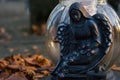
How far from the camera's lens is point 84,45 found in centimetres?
351

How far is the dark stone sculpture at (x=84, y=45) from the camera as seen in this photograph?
3.49m

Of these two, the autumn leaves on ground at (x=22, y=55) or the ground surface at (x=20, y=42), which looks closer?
the autumn leaves on ground at (x=22, y=55)

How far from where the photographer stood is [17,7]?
56.2 ft

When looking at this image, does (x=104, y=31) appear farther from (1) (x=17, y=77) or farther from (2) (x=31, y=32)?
(2) (x=31, y=32)

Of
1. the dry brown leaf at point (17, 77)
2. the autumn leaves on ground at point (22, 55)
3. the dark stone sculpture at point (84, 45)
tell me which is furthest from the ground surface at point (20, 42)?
the dark stone sculpture at point (84, 45)

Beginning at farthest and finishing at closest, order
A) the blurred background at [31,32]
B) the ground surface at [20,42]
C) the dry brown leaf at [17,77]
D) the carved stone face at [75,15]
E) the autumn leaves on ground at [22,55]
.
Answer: the blurred background at [31,32] < the ground surface at [20,42] < the autumn leaves on ground at [22,55] < the dry brown leaf at [17,77] < the carved stone face at [75,15]

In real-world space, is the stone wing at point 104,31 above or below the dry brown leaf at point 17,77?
above

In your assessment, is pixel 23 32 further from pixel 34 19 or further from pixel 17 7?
pixel 17 7

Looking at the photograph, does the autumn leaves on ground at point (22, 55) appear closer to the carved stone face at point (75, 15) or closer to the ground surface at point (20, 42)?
the ground surface at point (20, 42)

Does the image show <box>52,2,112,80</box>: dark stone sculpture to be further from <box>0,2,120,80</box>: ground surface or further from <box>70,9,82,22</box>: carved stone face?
<box>0,2,120,80</box>: ground surface

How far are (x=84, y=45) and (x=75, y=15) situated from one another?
0.74ft

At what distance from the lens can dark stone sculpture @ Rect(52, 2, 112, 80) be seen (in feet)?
11.4

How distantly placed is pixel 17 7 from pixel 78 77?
1380 cm

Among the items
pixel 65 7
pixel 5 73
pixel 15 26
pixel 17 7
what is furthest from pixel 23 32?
pixel 17 7
